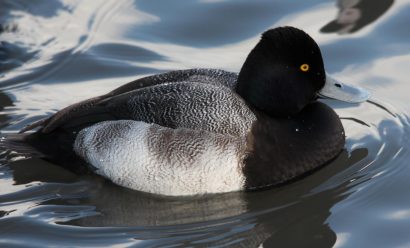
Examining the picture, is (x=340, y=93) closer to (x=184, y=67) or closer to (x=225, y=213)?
(x=225, y=213)

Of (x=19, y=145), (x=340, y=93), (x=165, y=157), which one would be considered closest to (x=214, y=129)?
(x=165, y=157)

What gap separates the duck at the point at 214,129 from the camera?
617cm

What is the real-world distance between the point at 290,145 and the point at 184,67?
2230 mm

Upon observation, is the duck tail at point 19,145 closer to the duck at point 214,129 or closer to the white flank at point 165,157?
the duck at point 214,129

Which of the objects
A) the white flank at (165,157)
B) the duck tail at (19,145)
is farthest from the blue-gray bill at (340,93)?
the duck tail at (19,145)

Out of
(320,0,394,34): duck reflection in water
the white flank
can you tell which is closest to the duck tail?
the white flank

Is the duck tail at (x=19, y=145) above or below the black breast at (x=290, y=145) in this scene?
above

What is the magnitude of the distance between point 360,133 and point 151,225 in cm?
206

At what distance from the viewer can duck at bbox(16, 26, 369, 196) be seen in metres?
6.17

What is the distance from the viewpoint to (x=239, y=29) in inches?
356

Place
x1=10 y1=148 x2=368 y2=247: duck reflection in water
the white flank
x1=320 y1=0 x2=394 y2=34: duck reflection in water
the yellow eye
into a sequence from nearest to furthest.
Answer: x1=10 y1=148 x2=368 y2=247: duck reflection in water, the white flank, the yellow eye, x1=320 y1=0 x2=394 y2=34: duck reflection in water

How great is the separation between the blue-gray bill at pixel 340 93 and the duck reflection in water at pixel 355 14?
86.0 inches

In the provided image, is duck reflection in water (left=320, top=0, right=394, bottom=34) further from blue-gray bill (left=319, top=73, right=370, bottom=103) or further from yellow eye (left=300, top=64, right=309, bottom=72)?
yellow eye (left=300, top=64, right=309, bottom=72)

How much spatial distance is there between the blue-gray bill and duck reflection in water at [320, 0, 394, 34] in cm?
218
